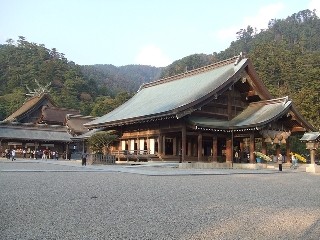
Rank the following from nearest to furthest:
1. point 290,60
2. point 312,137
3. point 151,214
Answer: point 151,214 < point 312,137 < point 290,60

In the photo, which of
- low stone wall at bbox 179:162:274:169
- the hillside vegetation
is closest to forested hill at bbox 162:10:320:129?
the hillside vegetation

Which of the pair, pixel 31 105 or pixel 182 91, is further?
pixel 31 105

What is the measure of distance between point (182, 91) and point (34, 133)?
943 inches

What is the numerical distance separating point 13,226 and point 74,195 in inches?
132

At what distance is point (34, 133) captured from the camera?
156 ft

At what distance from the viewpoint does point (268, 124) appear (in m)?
26.4

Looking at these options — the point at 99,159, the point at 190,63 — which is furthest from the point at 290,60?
the point at 99,159

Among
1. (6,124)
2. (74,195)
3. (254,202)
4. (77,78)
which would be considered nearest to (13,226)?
(74,195)

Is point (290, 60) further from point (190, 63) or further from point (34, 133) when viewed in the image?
point (34, 133)

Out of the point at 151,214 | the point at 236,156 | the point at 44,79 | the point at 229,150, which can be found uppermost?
the point at 44,79

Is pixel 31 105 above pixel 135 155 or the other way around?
above

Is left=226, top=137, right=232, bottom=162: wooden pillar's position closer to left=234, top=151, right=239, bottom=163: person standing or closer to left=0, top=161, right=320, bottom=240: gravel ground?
left=234, top=151, right=239, bottom=163: person standing

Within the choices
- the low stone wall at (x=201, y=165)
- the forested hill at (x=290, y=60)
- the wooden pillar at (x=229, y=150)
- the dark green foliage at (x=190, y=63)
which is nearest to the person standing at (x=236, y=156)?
the wooden pillar at (x=229, y=150)

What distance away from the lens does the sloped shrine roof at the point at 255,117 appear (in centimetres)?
2570
